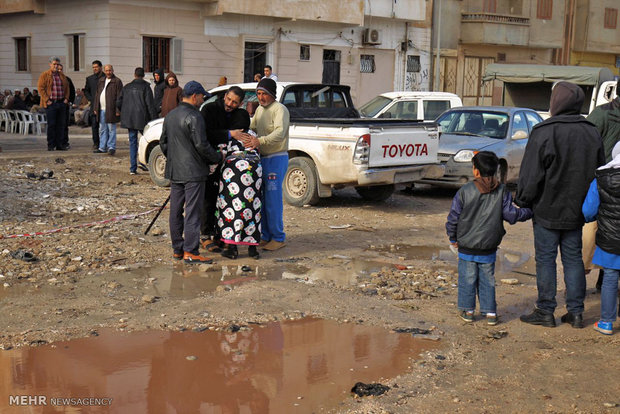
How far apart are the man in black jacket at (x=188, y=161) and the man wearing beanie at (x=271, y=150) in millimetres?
736

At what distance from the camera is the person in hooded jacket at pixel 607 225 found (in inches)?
221

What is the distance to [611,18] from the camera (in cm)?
3966

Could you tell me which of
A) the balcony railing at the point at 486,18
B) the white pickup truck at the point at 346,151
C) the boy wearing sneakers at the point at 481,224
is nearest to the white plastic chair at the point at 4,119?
the white pickup truck at the point at 346,151

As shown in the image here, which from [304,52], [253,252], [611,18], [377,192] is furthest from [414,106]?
[611,18]

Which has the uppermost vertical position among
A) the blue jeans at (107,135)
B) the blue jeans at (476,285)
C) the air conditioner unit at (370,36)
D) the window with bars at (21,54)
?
the air conditioner unit at (370,36)

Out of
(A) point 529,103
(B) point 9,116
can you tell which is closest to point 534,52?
(A) point 529,103

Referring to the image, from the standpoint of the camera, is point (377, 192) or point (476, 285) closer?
point (476, 285)

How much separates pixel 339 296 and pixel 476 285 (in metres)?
1.25

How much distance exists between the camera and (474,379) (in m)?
4.89

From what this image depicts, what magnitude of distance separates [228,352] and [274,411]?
96 cm

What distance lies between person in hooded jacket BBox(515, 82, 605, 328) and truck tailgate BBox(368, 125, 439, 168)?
4.67 meters

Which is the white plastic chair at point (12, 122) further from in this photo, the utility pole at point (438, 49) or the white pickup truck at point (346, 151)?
the utility pole at point (438, 49)

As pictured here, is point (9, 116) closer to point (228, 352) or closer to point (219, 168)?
point (219, 168)

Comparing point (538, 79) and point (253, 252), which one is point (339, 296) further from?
point (538, 79)
